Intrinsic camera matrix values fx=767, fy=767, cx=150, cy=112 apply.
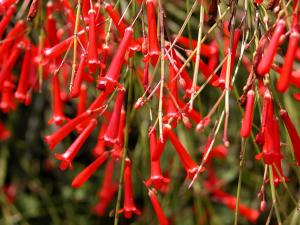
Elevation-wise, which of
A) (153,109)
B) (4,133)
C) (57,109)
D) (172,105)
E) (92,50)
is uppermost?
(92,50)

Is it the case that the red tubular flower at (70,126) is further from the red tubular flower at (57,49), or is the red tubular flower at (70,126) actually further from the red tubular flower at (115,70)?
the red tubular flower at (115,70)

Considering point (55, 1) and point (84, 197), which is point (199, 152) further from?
point (55, 1)

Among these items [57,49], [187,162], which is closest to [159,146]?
[187,162]

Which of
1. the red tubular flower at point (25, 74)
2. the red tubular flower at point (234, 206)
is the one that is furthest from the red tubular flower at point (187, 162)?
the red tubular flower at point (234, 206)

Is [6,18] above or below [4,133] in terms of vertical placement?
above

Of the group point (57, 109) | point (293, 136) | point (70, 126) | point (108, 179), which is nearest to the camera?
point (293, 136)

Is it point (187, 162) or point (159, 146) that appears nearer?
point (159, 146)

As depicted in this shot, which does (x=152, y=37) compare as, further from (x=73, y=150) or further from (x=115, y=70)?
(x=73, y=150)

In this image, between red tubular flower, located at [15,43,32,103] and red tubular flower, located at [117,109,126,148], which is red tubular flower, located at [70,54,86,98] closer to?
red tubular flower, located at [117,109,126,148]
